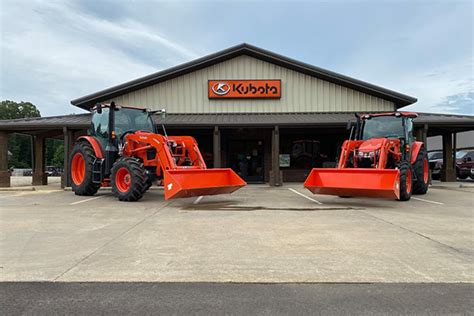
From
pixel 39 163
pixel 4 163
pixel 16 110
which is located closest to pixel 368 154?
pixel 4 163

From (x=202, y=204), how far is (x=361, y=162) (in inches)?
194

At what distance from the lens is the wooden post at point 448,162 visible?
20.1 meters

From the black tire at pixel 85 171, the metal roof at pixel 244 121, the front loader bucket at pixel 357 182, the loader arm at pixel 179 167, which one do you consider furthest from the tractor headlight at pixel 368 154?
the black tire at pixel 85 171

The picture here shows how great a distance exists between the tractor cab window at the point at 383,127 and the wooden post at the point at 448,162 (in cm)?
1010

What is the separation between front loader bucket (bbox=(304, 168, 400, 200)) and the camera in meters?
8.91

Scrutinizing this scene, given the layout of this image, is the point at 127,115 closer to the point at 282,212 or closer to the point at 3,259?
the point at 282,212

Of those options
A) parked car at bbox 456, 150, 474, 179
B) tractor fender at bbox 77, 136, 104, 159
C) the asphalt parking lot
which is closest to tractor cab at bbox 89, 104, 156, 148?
tractor fender at bbox 77, 136, 104, 159

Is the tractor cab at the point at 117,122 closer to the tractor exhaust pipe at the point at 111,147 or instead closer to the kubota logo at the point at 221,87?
the tractor exhaust pipe at the point at 111,147

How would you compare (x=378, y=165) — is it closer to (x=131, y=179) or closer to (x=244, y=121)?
(x=131, y=179)

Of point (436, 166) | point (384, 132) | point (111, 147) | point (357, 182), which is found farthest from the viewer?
point (436, 166)

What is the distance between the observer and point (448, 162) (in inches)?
808

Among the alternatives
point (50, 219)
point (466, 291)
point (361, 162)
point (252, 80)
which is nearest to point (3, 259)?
point (50, 219)

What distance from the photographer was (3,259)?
4719mm

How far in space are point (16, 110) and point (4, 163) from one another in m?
79.8
